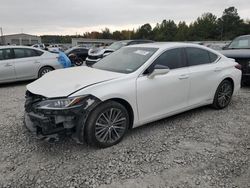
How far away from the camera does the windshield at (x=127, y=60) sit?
3.97m

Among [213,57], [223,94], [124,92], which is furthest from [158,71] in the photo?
[223,94]

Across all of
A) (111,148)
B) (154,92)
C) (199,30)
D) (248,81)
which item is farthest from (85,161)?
(199,30)

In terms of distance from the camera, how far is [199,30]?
241ft

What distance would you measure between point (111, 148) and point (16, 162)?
4.22 ft

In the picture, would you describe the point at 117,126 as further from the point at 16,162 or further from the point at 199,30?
the point at 199,30

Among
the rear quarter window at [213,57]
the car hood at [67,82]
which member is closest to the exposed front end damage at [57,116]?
the car hood at [67,82]

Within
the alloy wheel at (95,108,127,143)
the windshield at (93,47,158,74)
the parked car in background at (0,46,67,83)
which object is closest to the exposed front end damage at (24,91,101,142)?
the alloy wheel at (95,108,127,143)

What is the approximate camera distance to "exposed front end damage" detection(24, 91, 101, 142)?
10.2 feet

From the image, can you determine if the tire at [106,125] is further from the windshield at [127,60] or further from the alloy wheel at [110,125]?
the windshield at [127,60]

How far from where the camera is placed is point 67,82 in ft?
11.5

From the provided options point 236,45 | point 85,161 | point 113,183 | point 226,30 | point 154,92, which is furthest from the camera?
point 226,30

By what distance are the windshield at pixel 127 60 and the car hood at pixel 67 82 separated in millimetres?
250

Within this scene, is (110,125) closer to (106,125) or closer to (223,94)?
(106,125)

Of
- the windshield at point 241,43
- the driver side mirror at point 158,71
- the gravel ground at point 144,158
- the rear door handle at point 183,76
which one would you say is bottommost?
the gravel ground at point 144,158
